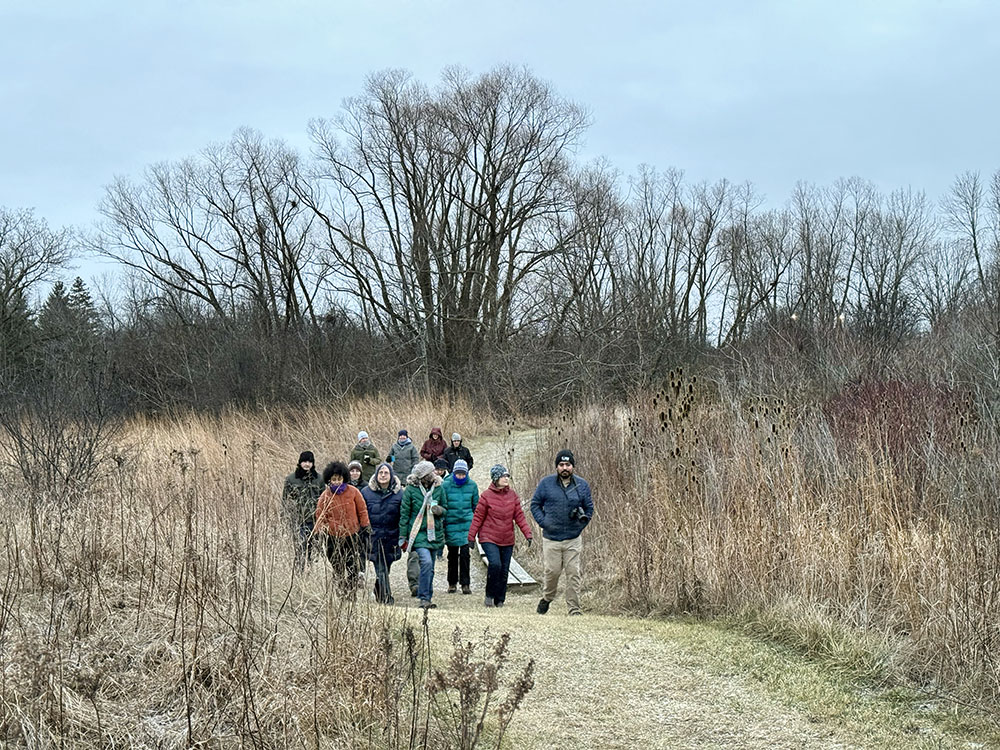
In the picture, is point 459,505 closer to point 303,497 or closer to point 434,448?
point 303,497

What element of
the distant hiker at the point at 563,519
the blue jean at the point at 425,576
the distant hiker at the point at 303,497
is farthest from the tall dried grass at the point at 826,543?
the distant hiker at the point at 303,497

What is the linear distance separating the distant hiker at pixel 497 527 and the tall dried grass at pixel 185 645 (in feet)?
9.89

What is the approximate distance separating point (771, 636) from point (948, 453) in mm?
3516

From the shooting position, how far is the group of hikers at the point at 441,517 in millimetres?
8984

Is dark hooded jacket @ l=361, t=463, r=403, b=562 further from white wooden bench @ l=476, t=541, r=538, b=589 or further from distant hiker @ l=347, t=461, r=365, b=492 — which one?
white wooden bench @ l=476, t=541, r=538, b=589

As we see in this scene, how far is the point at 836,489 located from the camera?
8008 millimetres

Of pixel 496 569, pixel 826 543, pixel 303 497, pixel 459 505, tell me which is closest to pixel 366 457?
pixel 459 505

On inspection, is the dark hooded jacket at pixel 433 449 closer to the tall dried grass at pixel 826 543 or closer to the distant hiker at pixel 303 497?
the distant hiker at pixel 303 497

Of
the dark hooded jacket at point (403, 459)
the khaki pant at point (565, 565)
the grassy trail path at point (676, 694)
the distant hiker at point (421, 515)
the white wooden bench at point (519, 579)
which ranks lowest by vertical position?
the white wooden bench at point (519, 579)

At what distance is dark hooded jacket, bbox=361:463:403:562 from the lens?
980 cm

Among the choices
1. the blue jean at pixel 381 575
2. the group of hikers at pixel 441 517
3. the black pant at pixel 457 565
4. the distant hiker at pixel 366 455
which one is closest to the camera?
the blue jean at pixel 381 575

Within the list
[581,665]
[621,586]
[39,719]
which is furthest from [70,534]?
[621,586]

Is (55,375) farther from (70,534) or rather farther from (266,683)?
(266,683)

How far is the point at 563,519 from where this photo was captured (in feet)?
29.5
